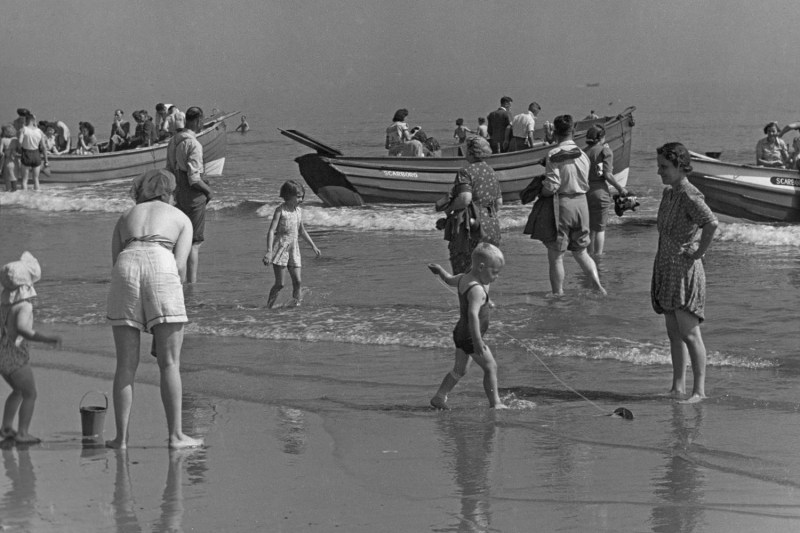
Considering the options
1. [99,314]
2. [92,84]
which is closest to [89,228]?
[99,314]

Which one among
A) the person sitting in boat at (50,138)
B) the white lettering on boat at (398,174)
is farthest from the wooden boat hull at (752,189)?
the person sitting in boat at (50,138)

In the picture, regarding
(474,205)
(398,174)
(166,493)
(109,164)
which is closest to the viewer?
(166,493)

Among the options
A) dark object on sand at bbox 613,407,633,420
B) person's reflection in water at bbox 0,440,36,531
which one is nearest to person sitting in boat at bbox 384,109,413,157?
dark object on sand at bbox 613,407,633,420

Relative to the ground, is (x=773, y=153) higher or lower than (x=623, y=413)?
higher

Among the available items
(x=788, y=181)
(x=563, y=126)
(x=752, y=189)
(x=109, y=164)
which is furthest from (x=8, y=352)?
(x=109, y=164)

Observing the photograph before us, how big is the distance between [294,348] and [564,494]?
14.7 ft

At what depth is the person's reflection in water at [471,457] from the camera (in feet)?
16.7

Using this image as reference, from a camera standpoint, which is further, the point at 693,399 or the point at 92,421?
the point at 693,399

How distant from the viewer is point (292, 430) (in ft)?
22.1

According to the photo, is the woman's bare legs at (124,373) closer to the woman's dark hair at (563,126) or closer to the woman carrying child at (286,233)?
the woman carrying child at (286,233)

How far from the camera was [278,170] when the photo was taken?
3228cm

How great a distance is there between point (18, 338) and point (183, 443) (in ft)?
3.48

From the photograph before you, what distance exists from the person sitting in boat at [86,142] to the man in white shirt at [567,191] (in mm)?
16895

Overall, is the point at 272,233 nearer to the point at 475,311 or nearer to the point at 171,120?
the point at 475,311
